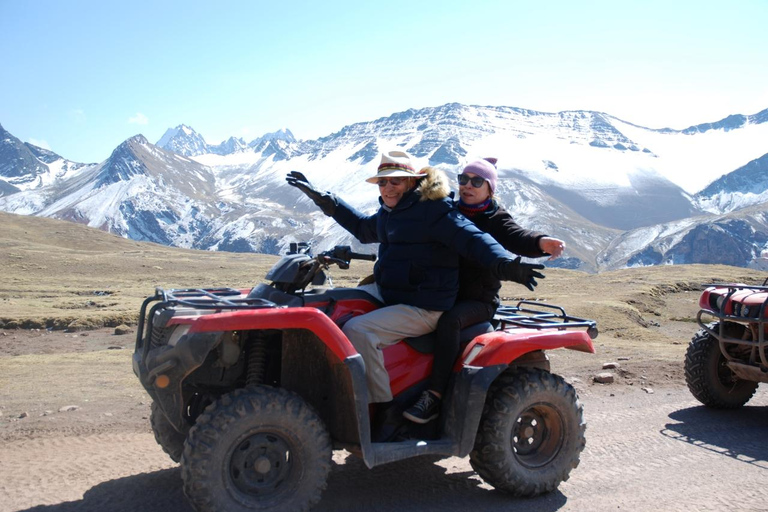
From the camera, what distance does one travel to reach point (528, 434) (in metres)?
6.03

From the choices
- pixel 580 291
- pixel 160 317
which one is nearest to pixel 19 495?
pixel 160 317

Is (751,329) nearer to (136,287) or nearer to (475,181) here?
(475,181)

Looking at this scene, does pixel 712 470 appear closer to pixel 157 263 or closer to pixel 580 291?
pixel 580 291

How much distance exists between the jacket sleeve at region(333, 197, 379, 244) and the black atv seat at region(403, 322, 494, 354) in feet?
4.58

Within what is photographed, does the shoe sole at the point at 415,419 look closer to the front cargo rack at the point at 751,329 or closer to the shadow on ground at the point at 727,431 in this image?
the shadow on ground at the point at 727,431

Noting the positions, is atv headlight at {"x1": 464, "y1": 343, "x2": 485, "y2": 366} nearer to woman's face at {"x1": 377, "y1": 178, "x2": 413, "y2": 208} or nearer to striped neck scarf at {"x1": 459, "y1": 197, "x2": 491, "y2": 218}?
striped neck scarf at {"x1": 459, "y1": 197, "x2": 491, "y2": 218}

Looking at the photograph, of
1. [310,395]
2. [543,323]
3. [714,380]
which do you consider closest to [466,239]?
[543,323]

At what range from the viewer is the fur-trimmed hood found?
5.71 m

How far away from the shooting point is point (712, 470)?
652 cm

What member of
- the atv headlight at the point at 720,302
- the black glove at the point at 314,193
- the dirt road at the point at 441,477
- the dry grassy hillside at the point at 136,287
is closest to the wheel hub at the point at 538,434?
the dirt road at the point at 441,477

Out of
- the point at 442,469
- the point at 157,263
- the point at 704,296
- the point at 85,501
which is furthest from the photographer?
the point at 157,263

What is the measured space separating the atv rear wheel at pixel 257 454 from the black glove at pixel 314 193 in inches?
83.4

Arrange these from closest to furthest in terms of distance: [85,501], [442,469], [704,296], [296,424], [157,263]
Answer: [296,424] < [85,501] < [442,469] < [704,296] < [157,263]

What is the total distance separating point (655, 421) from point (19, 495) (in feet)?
22.2
